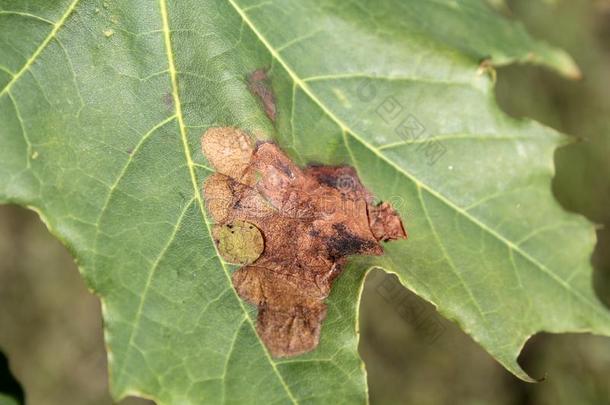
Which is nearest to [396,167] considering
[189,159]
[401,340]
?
[189,159]

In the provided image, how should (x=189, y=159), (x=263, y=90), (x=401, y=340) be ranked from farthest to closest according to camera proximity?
(x=401, y=340), (x=263, y=90), (x=189, y=159)

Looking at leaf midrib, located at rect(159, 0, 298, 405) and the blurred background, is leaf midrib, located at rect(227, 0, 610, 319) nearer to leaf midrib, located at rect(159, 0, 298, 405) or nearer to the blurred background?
leaf midrib, located at rect(159, 0, 298, 405)

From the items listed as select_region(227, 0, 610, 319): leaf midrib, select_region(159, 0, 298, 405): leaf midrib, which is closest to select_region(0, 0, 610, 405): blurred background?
select_region(227, 0, 610, 319): leaf midrib

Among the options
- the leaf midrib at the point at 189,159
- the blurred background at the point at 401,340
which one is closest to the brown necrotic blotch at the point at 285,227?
the leaf midrib at the point at 189,159

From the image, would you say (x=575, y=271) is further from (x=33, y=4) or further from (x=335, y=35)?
(x=33, y=4)

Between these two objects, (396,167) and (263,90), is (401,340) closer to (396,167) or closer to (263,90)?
(396,167)

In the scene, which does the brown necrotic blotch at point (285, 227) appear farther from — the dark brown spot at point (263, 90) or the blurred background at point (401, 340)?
the blurred background at point (401, 340)
